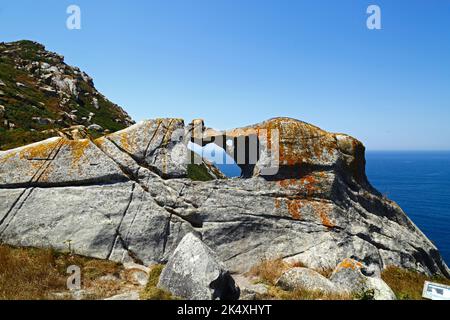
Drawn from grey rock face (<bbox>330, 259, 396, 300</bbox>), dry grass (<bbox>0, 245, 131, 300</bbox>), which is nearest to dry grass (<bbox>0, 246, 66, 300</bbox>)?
dry grass (<bbox>0, 245, 131, 300</bbox>)

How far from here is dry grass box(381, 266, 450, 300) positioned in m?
12.5

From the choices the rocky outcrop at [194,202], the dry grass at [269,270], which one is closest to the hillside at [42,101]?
the rocky outcrop at [194,202]

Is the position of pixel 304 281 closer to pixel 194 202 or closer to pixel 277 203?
pixel 277 203

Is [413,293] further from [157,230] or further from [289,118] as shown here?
[157,230]

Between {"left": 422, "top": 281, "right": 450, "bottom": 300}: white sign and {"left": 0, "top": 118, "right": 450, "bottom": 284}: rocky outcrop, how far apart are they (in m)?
4.33

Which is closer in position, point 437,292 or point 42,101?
point 437,292

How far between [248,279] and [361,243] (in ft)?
17.9

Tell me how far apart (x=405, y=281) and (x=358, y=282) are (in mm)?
3619

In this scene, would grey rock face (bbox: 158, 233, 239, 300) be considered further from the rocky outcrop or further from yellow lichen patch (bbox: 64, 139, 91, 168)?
yellow lichen patch (bbox: 64, 139, 91, 168)

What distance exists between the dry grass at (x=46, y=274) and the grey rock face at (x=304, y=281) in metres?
5.63

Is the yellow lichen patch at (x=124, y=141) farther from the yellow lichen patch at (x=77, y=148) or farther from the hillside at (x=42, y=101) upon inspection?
the hillside at (x=42, y=101)

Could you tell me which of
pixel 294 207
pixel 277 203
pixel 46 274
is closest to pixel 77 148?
pixel 46 274

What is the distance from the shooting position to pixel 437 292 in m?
9.68
